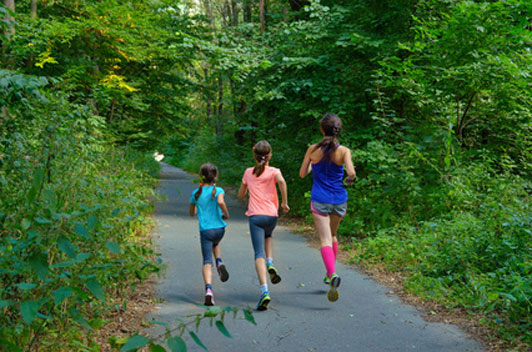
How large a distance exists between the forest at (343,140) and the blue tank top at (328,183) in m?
1.73

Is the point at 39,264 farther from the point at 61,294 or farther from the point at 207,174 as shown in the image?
the point at 207,174

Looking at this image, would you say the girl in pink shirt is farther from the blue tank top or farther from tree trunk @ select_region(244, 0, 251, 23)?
tree trunk @ select_region(244, 0, 251, 23)

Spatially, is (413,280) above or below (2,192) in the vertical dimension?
below

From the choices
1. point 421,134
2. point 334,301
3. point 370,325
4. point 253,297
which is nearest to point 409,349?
point 370,325

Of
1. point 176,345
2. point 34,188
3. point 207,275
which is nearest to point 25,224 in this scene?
point 34,188

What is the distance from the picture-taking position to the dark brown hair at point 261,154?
6.35m

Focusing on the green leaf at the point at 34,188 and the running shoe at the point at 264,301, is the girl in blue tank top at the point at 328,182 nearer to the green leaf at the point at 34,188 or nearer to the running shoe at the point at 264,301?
the running shoe at the point at 264,301

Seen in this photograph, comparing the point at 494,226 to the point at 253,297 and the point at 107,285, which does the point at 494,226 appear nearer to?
the point at 253,297

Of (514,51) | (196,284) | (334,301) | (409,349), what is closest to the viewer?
(409,349)

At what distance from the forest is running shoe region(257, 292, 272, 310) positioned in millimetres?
1385

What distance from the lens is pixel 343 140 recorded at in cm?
1194

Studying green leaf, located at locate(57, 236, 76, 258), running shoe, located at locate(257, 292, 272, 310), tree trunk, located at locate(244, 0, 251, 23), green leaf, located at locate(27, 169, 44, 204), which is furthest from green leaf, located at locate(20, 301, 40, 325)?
tree trunk, located at locate(244, 0, 251, 23)

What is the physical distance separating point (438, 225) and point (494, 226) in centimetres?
135

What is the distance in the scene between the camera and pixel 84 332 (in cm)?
467
